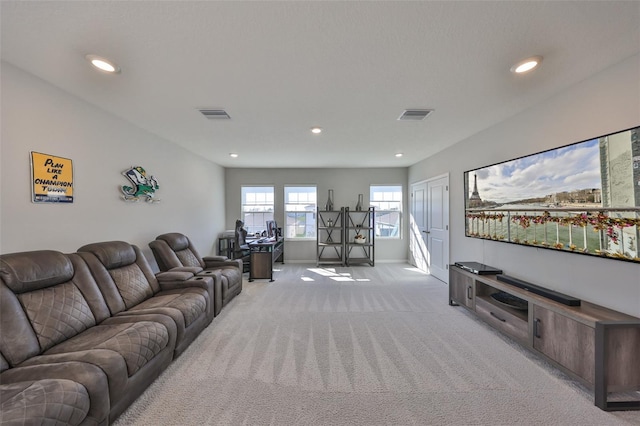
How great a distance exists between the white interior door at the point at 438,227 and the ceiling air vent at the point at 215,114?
13.3ft

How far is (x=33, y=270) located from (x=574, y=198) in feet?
15.2

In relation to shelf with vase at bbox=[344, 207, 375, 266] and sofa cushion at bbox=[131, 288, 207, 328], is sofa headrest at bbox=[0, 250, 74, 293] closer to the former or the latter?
sofa cushion at bbox=[131, 288, 207, 328]

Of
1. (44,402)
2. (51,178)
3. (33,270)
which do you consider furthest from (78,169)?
(44,402)

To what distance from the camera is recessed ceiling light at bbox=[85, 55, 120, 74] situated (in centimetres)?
197

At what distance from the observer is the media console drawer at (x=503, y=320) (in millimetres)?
2549

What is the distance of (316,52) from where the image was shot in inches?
75.5

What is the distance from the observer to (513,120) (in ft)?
10.6

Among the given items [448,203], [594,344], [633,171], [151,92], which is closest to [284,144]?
[151,92]

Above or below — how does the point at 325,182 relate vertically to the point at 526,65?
below

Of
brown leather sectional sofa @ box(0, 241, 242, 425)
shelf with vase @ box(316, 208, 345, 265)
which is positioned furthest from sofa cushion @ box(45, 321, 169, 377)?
shelf with vase @ box(316, 208, 345, 265)

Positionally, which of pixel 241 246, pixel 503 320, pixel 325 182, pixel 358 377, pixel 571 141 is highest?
pixel 325 182

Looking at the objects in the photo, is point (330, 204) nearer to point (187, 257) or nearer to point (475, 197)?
point (475, 197)

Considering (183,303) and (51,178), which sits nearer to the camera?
(51,178)

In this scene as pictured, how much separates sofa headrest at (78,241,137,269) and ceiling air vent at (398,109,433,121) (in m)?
3.66
